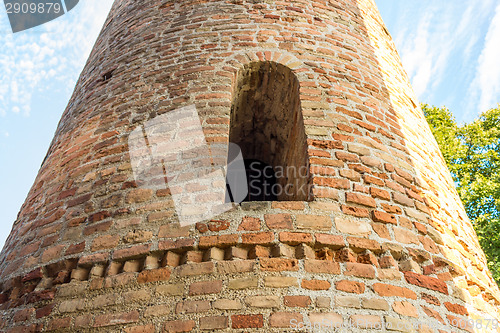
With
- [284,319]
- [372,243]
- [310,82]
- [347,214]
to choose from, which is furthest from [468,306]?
[310,82]

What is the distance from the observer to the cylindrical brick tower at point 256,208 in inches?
66.7

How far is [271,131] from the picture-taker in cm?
346

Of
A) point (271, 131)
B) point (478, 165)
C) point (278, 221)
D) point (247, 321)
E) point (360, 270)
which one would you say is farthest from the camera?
point (478, 165)

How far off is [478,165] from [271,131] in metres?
6.96

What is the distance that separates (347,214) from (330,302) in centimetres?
54

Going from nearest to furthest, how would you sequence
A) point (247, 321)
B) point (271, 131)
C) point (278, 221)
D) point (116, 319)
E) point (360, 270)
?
point (247, 321) < point (116, 319) < point (360, 270) < point (278, 221) < point (271, 131)

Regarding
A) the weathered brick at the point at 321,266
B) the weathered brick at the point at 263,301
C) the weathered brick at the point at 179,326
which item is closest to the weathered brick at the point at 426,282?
the weathered brick at the point at 321,266

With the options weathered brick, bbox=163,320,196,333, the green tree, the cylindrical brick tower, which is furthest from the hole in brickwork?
the green tree

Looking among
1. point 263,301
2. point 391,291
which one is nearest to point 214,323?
point 263,301

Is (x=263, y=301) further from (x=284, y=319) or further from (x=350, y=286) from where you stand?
(x=350, y=286)

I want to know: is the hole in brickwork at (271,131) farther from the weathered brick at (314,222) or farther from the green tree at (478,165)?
the green tree at (478,165)

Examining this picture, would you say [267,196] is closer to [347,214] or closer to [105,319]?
[347,214]

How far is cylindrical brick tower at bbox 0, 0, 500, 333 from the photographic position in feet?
5.56

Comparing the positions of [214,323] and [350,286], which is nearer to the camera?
[214,323]
